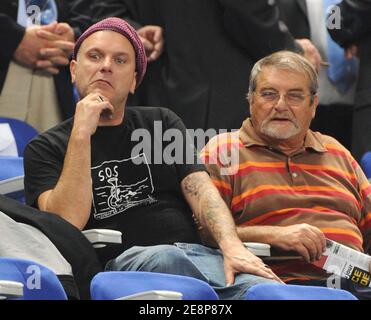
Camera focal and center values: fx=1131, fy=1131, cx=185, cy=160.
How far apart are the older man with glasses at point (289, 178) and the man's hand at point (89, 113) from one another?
17.7 inches

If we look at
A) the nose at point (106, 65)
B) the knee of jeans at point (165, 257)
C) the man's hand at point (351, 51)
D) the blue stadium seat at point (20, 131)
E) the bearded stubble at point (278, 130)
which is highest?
the nose at point (106, 65)

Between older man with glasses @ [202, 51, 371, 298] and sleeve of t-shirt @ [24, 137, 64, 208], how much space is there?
555mm

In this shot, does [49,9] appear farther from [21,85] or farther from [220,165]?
[220,165]

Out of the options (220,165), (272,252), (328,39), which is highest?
(328,39)

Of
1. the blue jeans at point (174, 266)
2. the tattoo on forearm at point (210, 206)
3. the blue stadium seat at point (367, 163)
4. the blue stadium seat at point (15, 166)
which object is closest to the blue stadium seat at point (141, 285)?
the blue jeans at point (174, 266)

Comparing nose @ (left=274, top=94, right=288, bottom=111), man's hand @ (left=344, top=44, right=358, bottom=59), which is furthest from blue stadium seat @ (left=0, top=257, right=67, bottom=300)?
man's hand @ (left=344, top=44, right=358, bottom=59)

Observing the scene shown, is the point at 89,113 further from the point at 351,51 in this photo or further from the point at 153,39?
the point at 351,51

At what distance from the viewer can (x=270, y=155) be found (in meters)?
4.03

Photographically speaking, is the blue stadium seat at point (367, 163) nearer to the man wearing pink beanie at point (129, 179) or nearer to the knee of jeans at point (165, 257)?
the man wearing pink beanie at point (129, 179)

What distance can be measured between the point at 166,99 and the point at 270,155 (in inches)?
32.5

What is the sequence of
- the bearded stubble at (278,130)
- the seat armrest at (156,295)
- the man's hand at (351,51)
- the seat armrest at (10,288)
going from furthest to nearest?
1. the man's hand at (351,51)
2. the bearded stubble at (278,130)
3. the seat armrest at (156,295)
4. the seat armrest at (10,288)

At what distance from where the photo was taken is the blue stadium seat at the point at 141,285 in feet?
9.91

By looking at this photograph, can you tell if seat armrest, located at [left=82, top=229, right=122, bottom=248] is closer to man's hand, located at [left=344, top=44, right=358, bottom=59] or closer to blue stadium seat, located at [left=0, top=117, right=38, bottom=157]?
blue stadium seat, located at [left=0, top=117, right=38, bottom=157]
